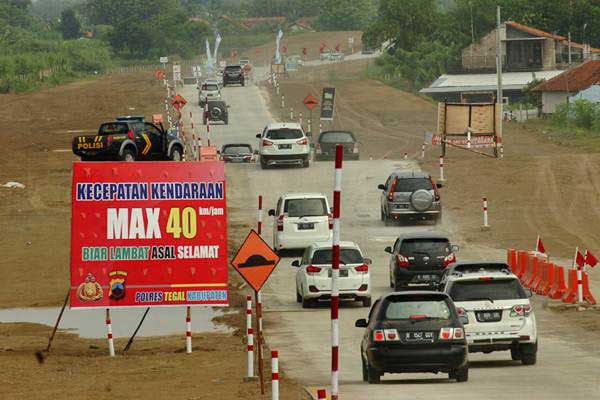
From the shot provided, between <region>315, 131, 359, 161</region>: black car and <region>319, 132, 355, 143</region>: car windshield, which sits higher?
<region>319, 132, 355, 143</region>: car windshield

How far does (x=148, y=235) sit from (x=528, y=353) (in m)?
6.91

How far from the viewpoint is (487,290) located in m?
23.1

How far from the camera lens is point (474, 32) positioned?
127 m

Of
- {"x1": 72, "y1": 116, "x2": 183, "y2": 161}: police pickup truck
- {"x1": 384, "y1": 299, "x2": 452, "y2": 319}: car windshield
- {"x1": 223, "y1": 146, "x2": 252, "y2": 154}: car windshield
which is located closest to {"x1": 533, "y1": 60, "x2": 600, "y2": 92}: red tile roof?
{"x1": 223, "y1": 146, "x2": 252, "y2": 154}: car windshield

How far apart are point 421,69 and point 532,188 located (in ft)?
226

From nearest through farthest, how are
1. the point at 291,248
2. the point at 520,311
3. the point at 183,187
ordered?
the point at 520,311
the point at 183,187
the point at 291,248

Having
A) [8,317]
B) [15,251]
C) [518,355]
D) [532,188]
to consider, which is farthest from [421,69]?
[518,355]

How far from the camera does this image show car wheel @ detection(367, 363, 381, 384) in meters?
20.8

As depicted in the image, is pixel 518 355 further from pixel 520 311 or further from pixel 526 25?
pixel 526 25

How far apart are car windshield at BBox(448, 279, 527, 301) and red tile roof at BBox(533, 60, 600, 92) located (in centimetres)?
7410

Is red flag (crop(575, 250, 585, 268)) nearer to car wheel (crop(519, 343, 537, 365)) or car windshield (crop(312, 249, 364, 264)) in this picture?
car windshield (crop(312, 249, 364, 264))

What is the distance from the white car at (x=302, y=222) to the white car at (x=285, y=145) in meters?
15.7

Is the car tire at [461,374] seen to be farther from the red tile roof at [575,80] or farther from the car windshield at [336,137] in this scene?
the red tile roof at [575,80]

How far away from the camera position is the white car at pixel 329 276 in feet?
103
